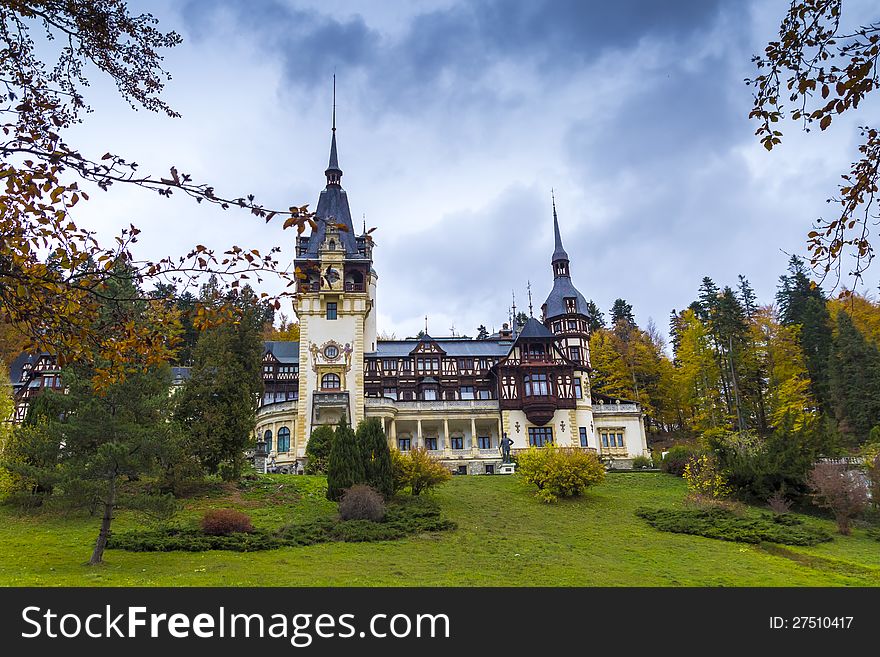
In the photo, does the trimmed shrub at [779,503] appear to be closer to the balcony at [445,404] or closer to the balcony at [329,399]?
the balcony at [445,404]

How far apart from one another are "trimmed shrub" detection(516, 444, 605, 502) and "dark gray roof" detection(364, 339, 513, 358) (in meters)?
27.9

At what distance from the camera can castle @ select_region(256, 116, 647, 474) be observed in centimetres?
4978

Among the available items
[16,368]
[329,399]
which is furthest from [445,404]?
[16,368]

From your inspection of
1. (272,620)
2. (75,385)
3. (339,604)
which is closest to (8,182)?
(272,620)

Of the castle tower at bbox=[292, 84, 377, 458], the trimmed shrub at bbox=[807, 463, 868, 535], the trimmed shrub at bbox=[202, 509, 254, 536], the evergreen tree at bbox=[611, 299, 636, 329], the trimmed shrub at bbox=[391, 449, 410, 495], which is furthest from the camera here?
the evergreen tree at bbox=[611, 299, 636, 329]

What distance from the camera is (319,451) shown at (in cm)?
4100

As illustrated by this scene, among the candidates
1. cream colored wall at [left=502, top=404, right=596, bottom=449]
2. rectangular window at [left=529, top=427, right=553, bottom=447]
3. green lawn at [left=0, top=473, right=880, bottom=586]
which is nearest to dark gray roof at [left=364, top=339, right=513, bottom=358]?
cream colored wall at [left=502, top=404, right=596, bottom=449]

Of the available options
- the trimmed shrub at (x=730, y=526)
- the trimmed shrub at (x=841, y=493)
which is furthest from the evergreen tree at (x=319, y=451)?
the trimmed shrub at (x=841, y=493)

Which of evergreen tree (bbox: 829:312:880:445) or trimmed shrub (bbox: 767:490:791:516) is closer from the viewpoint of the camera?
trimmed shrub (bbox: 767:490:791:516)

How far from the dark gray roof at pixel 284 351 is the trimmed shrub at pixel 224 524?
37.6 metres

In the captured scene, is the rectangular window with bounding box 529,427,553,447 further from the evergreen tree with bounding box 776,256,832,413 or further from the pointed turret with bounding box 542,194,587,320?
the evergreen tree with bounding box 776,256,832,413

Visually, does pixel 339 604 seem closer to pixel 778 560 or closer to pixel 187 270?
pixel 187 270

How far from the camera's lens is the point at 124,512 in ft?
85.4

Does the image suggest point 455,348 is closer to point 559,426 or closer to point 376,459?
point 559,426
